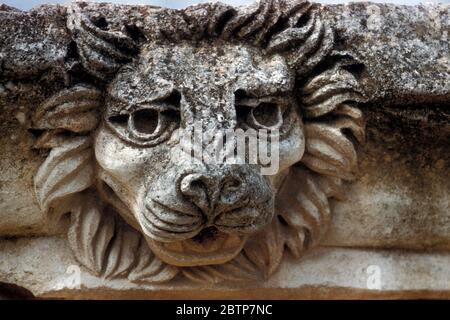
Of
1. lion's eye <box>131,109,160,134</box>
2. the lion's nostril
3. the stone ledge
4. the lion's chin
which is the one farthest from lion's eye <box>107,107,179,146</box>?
the stone ledge

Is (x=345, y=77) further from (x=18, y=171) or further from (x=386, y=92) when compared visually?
(x=18, y=171)

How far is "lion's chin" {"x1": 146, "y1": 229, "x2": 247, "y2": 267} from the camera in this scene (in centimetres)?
198

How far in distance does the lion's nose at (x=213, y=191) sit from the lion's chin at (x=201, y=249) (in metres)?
0.14

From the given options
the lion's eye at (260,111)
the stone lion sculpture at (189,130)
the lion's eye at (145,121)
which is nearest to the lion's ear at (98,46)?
the stone lion sculpture at (189,130)

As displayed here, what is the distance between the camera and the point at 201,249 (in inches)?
78.6

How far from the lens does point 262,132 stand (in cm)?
192

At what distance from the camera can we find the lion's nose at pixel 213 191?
1.82 metres

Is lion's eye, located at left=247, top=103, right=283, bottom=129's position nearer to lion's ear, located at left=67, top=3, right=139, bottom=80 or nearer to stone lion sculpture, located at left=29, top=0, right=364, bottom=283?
stone lion sculpture, located at left=29, top=0, right=364, bottom=283

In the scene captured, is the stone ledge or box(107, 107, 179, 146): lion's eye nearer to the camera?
box(107, 107, 179, 146): lion's eye

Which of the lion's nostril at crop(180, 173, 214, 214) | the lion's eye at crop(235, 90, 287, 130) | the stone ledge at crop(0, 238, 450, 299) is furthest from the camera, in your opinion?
the stone ledge at crop(0, 238, 450, 299)

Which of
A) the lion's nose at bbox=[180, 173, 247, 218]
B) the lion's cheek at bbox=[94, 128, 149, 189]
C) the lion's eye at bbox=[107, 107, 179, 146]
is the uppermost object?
the lion's eye at bbox=[107, 107, 179, 146]

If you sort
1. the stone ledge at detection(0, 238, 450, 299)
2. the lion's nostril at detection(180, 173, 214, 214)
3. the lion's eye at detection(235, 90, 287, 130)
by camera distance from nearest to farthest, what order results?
the lion's nostril at detection(180, 173, 214, 214)
the lion's eye at detection(235, 90, 287, 130)
the stone ledge at detection(0, 238, 450, 299)

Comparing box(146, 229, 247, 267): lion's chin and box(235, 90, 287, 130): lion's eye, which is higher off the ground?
box(235, 90, 287, 130): lion's eye

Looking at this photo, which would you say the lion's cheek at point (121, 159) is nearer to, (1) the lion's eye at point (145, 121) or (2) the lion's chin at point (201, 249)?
(1) the lion's eye at point (145, 121)
